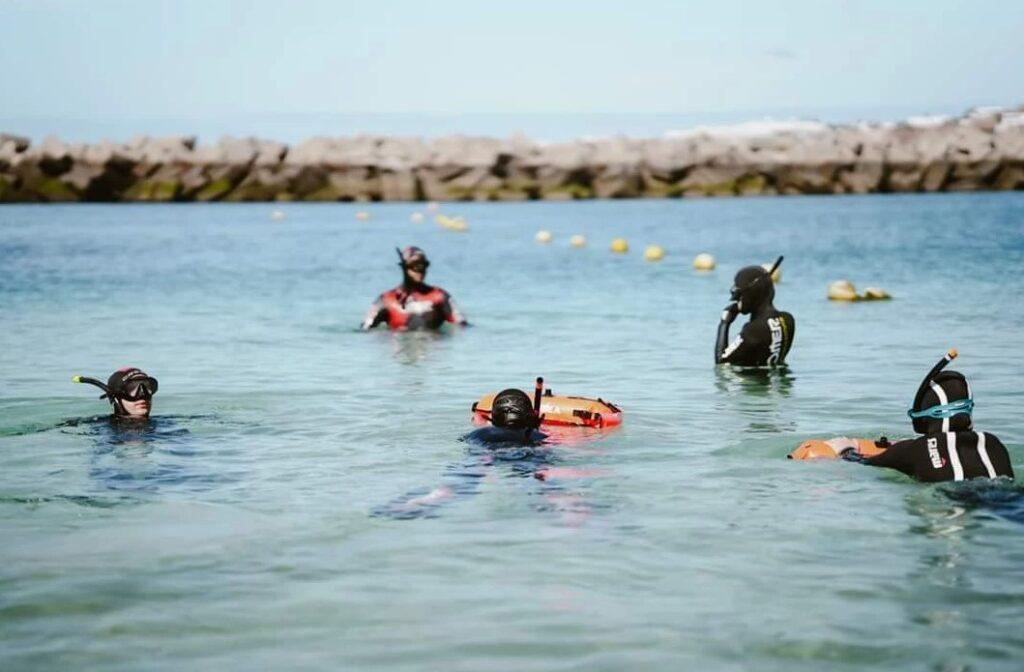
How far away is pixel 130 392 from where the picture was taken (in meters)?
13.1

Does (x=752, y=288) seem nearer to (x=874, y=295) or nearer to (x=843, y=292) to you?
(x=843, y=292)

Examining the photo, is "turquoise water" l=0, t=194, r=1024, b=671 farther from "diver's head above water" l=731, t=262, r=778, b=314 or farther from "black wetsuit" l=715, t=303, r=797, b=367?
"diver's head above water" l=731, t=262, r=778, b=314

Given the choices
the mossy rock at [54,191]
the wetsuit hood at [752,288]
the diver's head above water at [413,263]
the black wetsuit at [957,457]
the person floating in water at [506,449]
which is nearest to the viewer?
the black wetsuit at [957,457]

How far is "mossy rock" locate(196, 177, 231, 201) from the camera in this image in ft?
313

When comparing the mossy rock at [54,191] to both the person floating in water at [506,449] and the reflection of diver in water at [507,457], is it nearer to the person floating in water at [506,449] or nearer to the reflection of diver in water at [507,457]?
the reflection of diver in water at [507,457]

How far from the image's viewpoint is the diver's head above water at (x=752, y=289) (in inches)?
672

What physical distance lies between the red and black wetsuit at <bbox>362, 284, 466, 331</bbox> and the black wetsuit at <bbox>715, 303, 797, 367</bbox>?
5.32 m

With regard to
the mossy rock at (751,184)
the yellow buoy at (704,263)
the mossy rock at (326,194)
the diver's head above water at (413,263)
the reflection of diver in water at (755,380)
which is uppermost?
the mossy rock at (751,184)

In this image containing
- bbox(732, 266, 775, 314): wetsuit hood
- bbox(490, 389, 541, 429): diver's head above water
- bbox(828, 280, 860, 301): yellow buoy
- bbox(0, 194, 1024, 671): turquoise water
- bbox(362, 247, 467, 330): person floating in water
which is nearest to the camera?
bbox(0, 194, 1024, 671): turquoise water

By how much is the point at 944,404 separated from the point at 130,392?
278 inches

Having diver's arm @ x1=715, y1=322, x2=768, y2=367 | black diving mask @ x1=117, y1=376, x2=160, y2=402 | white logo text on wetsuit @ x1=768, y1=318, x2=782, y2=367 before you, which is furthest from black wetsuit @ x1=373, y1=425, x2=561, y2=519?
white logo text on wetsuit @ x1=768, y1=318, x2=782, y2=367

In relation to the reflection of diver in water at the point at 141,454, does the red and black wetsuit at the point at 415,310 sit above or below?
above

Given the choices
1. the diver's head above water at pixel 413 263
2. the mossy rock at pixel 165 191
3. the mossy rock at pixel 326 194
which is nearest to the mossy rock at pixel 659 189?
the mossy rock at pixel 326 194

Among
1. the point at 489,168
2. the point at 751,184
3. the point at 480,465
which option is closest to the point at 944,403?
the point at 480,465
